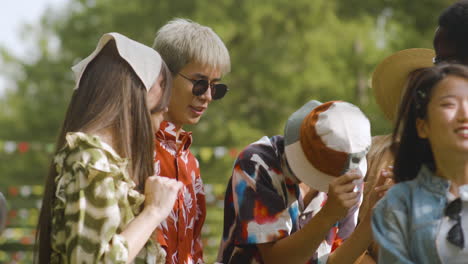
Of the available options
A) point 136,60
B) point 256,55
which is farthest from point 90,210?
point 256,55

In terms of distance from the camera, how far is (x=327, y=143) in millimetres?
2883

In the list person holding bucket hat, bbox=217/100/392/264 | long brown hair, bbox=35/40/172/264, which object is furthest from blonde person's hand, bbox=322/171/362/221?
long brown hair, bbox=35/40/172/264

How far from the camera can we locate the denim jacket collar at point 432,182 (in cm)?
247

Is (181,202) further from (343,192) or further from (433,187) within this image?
(433,187)

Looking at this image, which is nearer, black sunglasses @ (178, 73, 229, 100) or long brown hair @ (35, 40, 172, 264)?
long brown hair @ (35, 40, 172, 264)

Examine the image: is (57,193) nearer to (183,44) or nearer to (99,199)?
(99,199)

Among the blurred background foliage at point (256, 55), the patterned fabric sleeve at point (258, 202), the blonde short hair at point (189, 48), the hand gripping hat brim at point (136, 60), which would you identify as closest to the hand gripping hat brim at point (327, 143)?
the patterned fabric sleeve at point (258, 202)

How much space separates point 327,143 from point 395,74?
0.75 metres

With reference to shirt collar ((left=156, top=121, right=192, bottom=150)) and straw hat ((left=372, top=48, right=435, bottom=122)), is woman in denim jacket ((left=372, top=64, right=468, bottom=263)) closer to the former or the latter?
straw hat ((left=372, top=48, right=435, bottom=122))

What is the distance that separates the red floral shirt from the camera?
3.41 meters

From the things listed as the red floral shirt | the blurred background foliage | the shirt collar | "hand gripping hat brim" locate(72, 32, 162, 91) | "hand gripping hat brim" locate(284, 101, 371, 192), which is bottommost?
the blurred background foliage

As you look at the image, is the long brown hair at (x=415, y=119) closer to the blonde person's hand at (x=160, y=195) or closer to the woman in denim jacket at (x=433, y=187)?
the woman in denim jacket at (x=433, y=187)

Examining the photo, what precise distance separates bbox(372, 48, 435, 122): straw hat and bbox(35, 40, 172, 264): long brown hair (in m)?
1.13

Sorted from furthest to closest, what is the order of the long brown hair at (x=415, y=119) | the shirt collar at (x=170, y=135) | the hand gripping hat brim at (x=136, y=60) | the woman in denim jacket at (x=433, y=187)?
the shirt collar at (x=170, y=135), the hand gripping hat brim at (x=136, y=60), the long brown hair at (x=415, y=119), the woman in denim jacket at (x=433, y=187)
